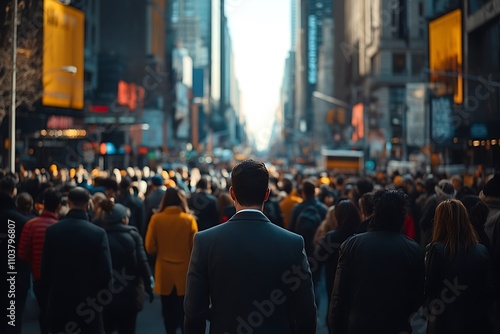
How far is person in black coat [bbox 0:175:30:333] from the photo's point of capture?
26.9ft

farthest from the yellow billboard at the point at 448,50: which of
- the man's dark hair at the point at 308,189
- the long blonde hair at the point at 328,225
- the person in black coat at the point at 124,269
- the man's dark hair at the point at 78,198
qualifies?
the man's dark hair at the point at 78,198

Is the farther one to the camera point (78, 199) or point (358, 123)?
point (358, 123)

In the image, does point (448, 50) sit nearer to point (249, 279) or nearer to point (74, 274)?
point (74, 274)

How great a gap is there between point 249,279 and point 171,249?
15.3 feet

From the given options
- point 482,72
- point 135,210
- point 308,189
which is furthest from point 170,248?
point 482,72

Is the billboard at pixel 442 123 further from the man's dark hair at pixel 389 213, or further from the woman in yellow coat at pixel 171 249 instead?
the man's dark hair at pixel 389 213

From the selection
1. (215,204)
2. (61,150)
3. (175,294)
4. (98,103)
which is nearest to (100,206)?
(175,294)

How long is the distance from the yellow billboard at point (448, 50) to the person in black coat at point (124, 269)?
1792 inches

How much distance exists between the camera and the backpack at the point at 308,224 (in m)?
11.1

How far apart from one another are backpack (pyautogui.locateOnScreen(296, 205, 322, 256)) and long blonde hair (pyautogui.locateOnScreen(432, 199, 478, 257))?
194 inches

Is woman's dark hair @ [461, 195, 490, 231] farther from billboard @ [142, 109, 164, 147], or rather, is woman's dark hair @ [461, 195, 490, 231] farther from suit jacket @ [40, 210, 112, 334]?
billboard @ [142, 109, 164, 147]

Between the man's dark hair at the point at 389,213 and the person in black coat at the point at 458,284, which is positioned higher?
the man's dark hair at the point at 389,213

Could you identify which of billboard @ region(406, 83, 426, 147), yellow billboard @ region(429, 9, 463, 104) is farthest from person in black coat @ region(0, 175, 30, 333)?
billboard @ region(406, 83, 426, 147)

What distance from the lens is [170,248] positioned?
880cm
